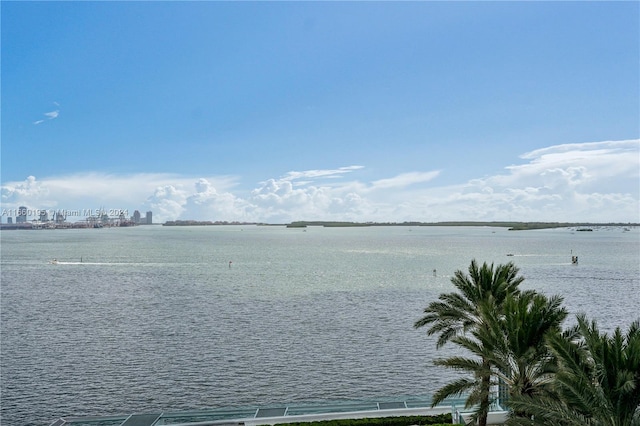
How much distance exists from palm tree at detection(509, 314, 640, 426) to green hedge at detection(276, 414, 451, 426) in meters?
9.31

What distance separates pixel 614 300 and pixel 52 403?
6785cm

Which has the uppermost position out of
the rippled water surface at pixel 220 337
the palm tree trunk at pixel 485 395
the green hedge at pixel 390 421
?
the palm tree trunk at pixel 485 395

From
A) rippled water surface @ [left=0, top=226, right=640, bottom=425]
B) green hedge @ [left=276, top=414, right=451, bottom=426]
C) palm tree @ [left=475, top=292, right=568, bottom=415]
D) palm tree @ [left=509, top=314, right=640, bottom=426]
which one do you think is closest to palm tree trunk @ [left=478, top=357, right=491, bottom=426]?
palm tree @ [left=475, top=292, right=568, bottom=415]

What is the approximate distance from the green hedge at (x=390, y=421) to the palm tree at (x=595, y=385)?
30.6 feet

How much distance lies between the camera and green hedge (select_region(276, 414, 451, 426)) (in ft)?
71.9

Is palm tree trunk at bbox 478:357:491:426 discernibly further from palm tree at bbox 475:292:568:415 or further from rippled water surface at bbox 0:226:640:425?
rippled water surface at bbox 0:226:640:425

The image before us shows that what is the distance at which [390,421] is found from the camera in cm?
2203

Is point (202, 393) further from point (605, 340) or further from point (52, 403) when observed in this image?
point (605, 340)

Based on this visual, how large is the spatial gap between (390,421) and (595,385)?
11.6 meters

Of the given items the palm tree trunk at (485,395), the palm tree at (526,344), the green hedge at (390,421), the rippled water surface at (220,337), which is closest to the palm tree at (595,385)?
the palm tree at (526,344)

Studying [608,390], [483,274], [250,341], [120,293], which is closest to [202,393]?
[250,341]

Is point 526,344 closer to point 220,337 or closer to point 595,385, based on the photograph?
point 595,385

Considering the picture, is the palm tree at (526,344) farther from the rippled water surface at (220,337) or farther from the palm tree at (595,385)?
the rippled water surface at (220,337)

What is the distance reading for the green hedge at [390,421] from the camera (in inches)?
862
